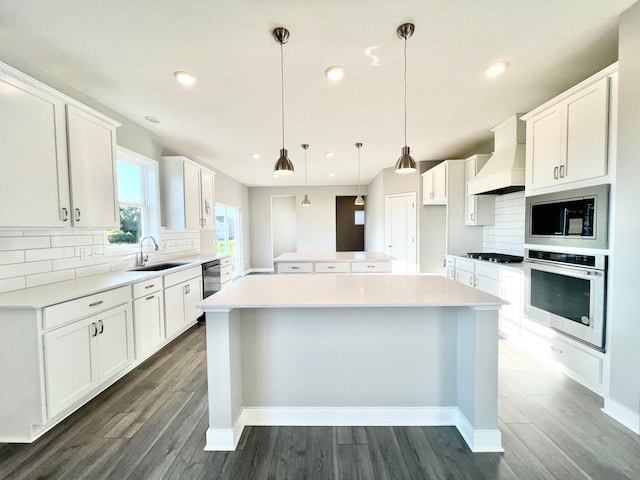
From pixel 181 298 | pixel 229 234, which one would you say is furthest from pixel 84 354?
pixel 229 234

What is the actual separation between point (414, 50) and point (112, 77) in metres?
2.56

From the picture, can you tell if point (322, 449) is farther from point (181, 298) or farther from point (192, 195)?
point (192, 195)

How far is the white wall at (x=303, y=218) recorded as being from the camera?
8.29 m

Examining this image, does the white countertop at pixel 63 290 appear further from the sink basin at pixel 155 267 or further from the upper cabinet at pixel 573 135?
the upper cabinet at pixel 573 135

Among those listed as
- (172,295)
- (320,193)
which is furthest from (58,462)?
(320,193)

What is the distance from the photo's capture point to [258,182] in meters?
7.74

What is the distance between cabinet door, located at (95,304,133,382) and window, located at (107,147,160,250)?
110 centimetres

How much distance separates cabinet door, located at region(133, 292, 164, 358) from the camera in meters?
2.62

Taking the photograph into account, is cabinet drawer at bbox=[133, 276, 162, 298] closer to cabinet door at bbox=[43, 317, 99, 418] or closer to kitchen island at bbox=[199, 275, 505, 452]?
cabinet door at bbox=[43, 317, 99, 418]

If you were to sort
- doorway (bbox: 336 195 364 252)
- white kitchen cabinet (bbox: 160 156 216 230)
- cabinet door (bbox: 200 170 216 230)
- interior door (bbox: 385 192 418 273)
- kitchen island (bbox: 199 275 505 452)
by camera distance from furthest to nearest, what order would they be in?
doorway (bbox: 336 195 364 252) < interior door (bbox: 385 192 418 273) < cabinet door (bbox: 200 170 216 230) < white kitchen cabinet (bbox: 160 156 216 230) < kitchen island (bbox: 199 275 505 452)

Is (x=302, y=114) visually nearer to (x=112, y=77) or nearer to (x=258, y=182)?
(x=112, y=77)

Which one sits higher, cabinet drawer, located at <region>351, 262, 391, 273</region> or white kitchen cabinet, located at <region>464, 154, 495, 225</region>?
white kitchen cabinet, located at <region>464, 154, 495, 225</region>

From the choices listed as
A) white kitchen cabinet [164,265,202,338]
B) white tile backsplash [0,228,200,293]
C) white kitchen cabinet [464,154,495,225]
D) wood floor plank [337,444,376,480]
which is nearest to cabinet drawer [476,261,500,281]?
white kitchen cabinet [464,154,495,225]

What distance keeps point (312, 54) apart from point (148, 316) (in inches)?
111
